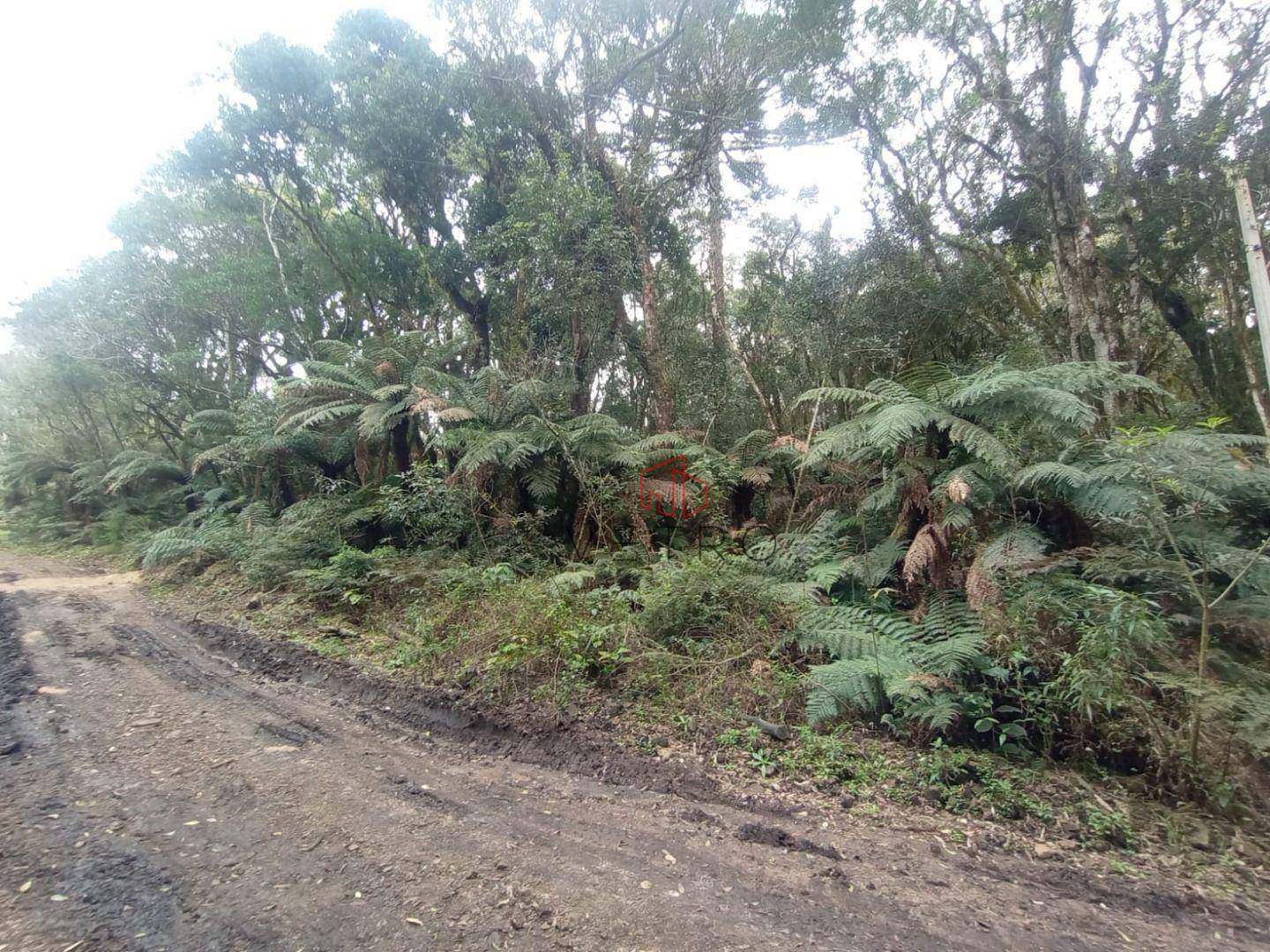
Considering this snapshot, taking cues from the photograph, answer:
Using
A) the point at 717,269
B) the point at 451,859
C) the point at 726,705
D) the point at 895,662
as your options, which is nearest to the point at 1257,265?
the point at 895,662

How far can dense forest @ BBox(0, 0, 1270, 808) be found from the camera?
12.7 ft

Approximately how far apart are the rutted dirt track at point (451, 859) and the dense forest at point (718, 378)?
34.3 inches

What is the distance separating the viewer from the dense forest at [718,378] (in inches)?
152

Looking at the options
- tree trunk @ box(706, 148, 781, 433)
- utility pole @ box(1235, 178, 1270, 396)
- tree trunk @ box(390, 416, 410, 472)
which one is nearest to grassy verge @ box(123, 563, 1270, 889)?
tree trunk @ box(390, 416, 410, 472)

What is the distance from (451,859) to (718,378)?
32.4 ft

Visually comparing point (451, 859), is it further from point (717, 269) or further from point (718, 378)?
point (717, 269)

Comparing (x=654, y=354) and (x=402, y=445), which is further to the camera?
(x=402, y=445)

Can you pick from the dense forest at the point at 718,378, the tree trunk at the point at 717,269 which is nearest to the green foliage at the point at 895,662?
the dense forest at the point at 718,378

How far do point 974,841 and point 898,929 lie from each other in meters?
0.84

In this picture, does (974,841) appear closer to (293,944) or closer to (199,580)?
(293,944)

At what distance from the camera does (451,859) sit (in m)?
2.67

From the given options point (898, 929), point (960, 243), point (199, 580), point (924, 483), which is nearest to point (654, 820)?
point (898, 929)

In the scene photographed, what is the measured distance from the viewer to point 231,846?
272 cm

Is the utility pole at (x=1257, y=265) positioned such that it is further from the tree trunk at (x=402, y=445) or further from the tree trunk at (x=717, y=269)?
the tree trunk at (x=402, y=445)
